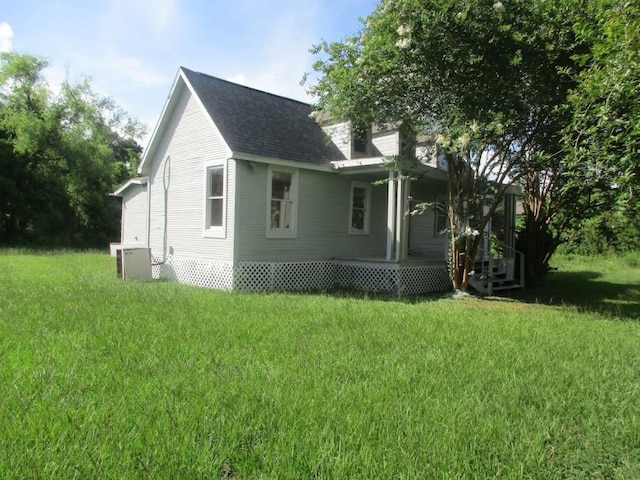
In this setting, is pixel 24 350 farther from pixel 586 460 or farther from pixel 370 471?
pixel 586 460

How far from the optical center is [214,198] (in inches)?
479

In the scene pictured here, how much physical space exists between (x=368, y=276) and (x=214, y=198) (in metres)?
4.61

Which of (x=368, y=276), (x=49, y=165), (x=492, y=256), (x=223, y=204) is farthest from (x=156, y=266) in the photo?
(x=49, y=165)

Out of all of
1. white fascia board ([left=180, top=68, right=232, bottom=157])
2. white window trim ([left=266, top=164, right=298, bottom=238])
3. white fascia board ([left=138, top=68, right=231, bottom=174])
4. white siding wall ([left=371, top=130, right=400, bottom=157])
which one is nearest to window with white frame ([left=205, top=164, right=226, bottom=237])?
white fascia board ([left=180, top=68, right=232, bottom=157])

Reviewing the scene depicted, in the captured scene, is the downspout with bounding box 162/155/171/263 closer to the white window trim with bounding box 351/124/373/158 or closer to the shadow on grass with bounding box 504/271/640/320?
the white window trim with bounding box 351/124/373/158

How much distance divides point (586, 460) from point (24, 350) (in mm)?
5226

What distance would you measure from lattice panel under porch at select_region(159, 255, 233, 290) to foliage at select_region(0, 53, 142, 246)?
Result: 19.7 meters

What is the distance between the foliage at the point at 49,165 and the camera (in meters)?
28.6

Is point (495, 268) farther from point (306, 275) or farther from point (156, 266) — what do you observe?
point (156, 266)

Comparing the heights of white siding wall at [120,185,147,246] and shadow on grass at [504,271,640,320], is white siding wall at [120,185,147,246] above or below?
above

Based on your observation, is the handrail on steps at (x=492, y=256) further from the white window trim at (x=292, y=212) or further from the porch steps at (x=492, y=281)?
the white window trim at (x=292, y=212)

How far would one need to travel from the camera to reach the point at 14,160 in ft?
93.9

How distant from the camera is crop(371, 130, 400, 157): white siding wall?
14939 millimetres

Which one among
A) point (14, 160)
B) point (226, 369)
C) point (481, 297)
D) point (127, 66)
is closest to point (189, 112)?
point (127, 66)
